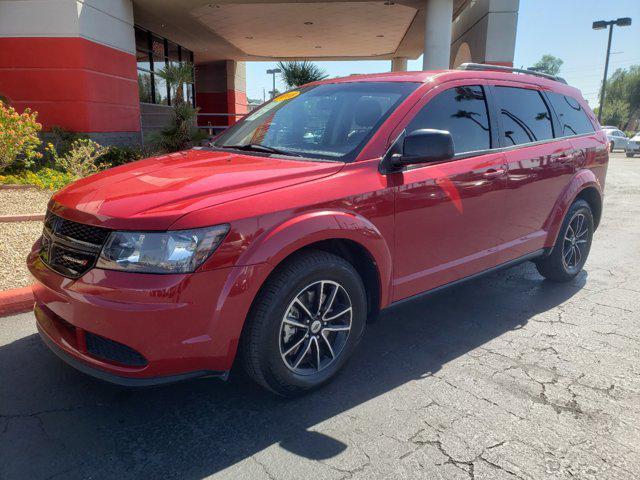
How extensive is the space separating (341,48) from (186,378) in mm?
20657

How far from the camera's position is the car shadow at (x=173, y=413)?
2309 mm

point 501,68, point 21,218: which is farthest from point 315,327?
point 21,218

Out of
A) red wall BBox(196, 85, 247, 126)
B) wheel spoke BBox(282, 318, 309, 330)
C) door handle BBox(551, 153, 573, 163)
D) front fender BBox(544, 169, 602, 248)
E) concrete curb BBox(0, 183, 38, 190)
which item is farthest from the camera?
red wall BBox(196, 85, 247, 126)

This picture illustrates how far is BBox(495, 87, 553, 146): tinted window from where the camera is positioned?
12.9ft

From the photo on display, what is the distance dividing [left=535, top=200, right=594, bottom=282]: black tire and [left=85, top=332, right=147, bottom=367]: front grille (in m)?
3.81

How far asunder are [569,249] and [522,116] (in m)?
1.57

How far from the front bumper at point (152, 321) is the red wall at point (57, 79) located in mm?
9518

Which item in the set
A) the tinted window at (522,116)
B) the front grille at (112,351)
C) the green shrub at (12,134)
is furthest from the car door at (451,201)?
the green shrub at (12,134)

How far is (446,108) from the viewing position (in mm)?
3514

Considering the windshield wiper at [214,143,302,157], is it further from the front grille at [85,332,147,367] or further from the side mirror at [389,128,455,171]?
the front grille at [85,332,147,367]

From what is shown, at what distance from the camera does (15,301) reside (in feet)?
13.0

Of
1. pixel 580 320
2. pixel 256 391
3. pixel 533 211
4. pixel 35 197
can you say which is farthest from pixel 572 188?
pixel 35 197

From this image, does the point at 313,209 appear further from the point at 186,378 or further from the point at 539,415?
the point at 539,415

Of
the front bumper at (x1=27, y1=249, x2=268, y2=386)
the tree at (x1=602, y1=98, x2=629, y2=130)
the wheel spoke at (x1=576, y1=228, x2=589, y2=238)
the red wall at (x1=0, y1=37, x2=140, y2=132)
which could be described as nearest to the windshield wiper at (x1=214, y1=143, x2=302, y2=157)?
the front bumper at (x1=27, y1=249, x2=268, y2=386)
